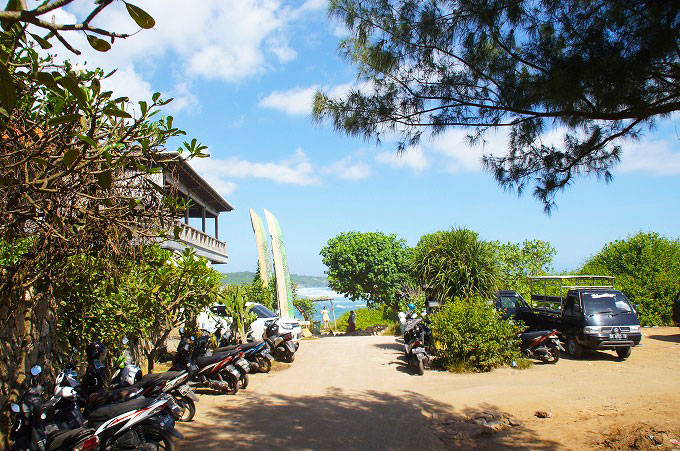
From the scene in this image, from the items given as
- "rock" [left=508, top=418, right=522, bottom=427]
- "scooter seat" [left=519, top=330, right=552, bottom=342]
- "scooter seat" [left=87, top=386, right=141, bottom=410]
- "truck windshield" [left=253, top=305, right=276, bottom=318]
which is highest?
"truck windshield" [left=253, top=305, right=276, bottom=318]

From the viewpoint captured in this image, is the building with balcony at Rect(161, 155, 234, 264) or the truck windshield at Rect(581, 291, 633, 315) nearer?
the truck windshield at Rect(581, 291, 633, 315)

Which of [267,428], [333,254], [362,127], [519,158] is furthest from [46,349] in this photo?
[333,254]

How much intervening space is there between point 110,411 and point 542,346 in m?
9.48

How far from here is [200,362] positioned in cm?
833

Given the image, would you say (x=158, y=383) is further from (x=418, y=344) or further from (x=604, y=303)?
(x=604, y=303)

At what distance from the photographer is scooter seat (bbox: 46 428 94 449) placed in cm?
446

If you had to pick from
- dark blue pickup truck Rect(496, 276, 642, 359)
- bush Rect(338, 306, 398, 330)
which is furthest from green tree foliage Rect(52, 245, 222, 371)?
bush Rect(338, 306, 398, 330)

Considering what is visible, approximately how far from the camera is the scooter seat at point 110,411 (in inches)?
190

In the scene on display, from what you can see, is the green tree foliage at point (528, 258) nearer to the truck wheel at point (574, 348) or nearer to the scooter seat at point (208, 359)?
the truck wheel at point (574, 348)

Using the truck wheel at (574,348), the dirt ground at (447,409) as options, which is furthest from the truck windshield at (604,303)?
the dirt ground at (447,409)

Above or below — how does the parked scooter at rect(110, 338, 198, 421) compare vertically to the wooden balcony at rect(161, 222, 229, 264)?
below

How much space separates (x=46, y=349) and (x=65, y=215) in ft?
A: 10.6

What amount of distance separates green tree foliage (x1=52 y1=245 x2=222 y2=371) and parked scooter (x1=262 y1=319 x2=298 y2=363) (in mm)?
2587

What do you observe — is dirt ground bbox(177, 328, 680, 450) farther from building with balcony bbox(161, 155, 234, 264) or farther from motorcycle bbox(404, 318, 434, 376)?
building with balcony bbox(161, 155, 234, 264)
